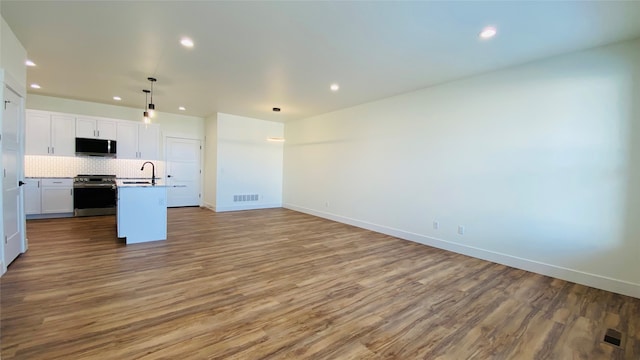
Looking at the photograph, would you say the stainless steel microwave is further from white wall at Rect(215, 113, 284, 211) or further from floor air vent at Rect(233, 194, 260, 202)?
floor air vent at Rect(233, 194, 260, 202)

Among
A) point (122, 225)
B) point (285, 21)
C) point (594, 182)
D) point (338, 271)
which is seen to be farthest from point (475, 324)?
point (122, 225)

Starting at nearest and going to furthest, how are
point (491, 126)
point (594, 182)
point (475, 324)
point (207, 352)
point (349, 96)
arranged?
point (207, 352) → point (475, 324) → point (594, 182) → point (491, 126) → point (349, 96)

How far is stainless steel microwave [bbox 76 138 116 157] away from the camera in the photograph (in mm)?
6383

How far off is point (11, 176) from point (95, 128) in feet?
12.7

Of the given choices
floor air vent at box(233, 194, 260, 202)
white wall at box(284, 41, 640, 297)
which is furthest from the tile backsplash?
white wall at box(284, 41, 640, 297)

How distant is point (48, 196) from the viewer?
6051mm

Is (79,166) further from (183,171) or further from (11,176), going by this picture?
(11,176)

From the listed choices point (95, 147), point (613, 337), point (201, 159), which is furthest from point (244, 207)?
point (613, 337)

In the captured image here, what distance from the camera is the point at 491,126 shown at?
4.04 m

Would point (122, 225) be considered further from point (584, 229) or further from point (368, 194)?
point (584, 229)

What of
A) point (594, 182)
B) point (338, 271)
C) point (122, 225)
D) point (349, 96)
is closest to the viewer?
point (594, 182)

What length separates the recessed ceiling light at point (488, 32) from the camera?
286cm

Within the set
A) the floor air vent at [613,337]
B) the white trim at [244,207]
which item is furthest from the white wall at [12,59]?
the floor air vent at [613,337]

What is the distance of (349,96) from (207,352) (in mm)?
4907
